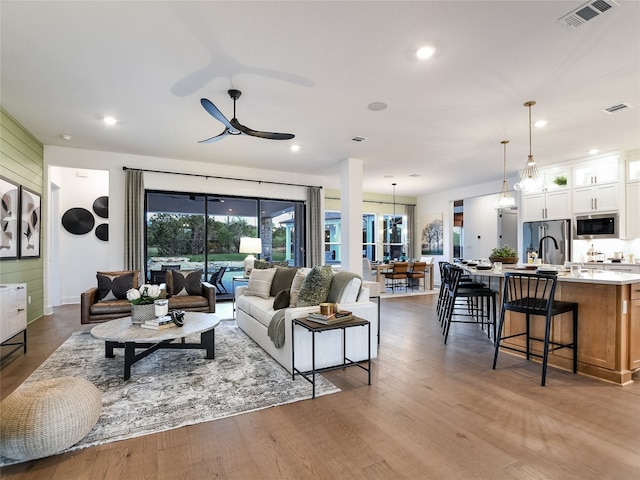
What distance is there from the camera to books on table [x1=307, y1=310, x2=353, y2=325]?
2.86 m

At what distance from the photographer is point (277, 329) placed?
10.7 feet

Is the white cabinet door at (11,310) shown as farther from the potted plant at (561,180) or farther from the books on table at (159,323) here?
the potted plant at (561,180)

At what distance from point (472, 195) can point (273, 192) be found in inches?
215

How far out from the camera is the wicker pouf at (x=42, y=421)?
182cm

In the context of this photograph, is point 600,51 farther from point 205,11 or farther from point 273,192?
point 273,192

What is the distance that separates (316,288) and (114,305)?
9.28 feet

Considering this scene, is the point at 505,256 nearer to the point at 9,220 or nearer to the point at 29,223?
the point at 9,220

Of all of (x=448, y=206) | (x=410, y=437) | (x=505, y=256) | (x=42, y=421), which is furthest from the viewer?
(x=448, y=206)

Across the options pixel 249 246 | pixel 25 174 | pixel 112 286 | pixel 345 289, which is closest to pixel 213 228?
pixel 249 246

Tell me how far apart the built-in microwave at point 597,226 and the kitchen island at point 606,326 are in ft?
11.6

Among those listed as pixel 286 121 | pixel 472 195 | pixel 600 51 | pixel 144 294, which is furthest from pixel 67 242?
pixel 472 195

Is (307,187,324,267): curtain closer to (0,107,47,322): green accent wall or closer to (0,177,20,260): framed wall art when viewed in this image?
(0,107,47,322): green accent wall

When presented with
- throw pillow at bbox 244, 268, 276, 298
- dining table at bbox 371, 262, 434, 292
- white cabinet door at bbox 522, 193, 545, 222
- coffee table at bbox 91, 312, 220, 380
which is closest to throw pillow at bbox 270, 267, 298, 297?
throw pillow at bbox 244, 268, 276, 298

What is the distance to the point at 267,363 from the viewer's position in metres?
3.39
